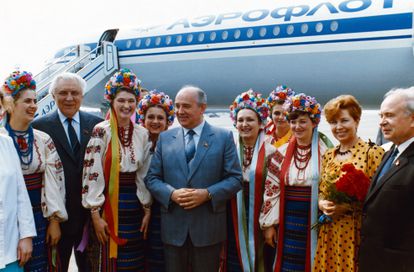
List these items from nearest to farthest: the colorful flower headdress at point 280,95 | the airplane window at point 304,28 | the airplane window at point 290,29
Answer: the colorful flower headdress at point 280,95 → the airplane window at point 304,28 → the airplane window at point 290,29

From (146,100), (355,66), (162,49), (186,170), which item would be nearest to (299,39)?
(355,66)

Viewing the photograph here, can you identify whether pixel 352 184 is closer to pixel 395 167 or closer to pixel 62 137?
pixel 395 167

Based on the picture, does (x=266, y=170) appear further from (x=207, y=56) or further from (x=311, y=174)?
(x=207, y=56)

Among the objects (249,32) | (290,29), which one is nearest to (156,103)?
(290,29)

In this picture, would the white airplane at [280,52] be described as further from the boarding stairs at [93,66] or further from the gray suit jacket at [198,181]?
the gray suit jacket at [198,181]

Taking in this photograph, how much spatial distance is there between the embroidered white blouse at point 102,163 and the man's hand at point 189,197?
40 centimetres

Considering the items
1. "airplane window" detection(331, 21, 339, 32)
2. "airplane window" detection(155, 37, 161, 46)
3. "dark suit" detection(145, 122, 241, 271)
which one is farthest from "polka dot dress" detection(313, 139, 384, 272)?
"airplane window" detection(155, 37, 161, 46)

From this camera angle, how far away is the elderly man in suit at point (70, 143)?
3512mm

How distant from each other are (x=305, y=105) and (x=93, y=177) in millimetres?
1751

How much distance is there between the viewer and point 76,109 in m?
3.69

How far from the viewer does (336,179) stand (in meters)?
2.83

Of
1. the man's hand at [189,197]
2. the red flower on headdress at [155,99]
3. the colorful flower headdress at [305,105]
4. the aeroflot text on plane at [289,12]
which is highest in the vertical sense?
the aeroflot text on plane at [289,12]

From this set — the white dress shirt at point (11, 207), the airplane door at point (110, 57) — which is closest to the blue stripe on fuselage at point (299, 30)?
the airplane door at point (110, 57)

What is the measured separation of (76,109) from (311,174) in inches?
82.5
